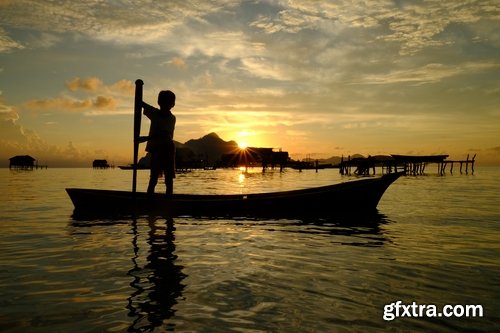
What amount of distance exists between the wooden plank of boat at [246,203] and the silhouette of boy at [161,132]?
1.32m

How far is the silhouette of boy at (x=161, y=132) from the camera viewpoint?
31.1ft

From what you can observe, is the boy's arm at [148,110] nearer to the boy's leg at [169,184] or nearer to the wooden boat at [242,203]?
the wooden boat at [242,203]

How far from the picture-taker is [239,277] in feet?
15.3

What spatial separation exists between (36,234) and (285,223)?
6.20 metres

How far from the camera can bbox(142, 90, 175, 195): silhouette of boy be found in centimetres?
948

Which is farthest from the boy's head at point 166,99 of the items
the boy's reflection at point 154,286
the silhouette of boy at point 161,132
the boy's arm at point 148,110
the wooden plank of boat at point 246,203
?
the boy's reflection at point 154,286

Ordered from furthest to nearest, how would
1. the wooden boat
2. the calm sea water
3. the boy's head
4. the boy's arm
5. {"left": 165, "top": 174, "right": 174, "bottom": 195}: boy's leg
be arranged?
the wooden boat → {"left": 165, "top": 174, "right": 174, "bottom": 195}: boy's leg → the boy's arm → the boy's head → the calm sea water

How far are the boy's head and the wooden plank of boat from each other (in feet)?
9.41

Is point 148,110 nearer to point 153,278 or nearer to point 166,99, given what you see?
point 166,99

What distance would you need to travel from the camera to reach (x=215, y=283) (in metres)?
4.40

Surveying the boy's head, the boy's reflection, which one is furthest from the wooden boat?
the boy's reflection

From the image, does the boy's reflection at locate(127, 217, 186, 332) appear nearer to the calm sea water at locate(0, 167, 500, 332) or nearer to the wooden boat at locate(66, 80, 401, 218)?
the calm sea water at locate(0, 167, 500, 332)

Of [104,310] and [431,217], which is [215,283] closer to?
[104,310]

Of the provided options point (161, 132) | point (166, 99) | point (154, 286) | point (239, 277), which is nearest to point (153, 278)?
point (154, 286)
